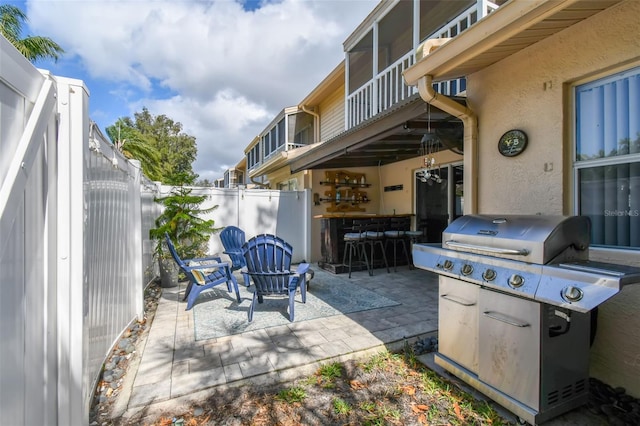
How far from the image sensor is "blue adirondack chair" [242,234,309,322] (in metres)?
4.18

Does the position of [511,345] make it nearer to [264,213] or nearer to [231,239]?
[231,239]

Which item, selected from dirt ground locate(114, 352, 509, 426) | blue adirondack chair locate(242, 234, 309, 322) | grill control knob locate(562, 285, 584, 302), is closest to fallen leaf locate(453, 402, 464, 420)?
dirt ground locate(114, 352, 509, 426)

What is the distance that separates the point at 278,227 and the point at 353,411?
6428mm

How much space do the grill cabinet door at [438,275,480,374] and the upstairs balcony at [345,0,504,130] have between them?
3731mm

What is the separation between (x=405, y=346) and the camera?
3.30 metres

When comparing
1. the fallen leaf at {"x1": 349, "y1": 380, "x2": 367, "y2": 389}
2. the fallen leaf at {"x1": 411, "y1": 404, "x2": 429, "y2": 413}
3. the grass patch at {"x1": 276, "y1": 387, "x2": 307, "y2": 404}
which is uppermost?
the grass patch at {"x1": 276, "y1": 387, "x2": 307, "y2": 404}

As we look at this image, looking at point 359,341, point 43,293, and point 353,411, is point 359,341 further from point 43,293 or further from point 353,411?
point 43,293

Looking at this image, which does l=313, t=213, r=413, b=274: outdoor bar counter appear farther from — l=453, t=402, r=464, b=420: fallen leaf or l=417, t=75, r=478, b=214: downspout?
l=453, t=402, r=464, b=420: fallen leaf

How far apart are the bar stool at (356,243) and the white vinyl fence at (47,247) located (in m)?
4.84

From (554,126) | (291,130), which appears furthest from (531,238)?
(291,130)

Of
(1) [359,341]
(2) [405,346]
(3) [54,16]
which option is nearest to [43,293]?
(1) [359,341]

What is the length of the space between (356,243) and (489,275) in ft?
14.9

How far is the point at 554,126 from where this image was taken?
2721 millimetres

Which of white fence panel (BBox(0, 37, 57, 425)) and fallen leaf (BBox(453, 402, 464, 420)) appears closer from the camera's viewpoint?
white fence panel (BBox(0, 37, 57, 425))
